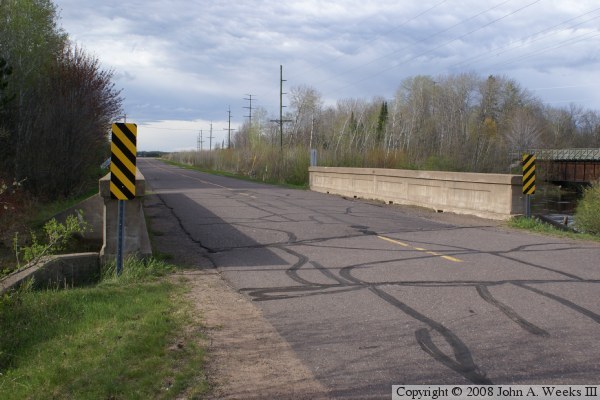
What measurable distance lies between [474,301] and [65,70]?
1048 inches

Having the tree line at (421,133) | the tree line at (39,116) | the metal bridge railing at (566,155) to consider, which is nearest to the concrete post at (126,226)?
the tree line at (39,116)

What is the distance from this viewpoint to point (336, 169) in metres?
28.8

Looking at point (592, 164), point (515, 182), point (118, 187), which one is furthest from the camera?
point (592, 164)

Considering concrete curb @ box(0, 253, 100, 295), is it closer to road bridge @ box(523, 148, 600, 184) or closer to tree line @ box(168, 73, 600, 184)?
tree line @ box(168, 73, 600, 184)

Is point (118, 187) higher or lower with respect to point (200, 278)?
higher

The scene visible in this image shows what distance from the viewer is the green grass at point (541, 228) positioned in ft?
43.8

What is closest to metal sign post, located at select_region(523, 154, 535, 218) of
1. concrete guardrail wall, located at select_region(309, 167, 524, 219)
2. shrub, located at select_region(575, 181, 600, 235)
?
concrete guardrail wall, located at select_region(309, 167, 524, 219)

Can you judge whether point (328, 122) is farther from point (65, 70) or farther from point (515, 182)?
point (515, 182)

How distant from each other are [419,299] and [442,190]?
1279cm

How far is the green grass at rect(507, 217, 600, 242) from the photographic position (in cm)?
1336

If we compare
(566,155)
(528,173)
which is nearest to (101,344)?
(528,173)

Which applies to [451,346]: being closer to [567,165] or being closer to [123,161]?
[123,161]

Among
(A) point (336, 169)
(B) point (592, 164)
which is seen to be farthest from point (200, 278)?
(B) point (592, 164)

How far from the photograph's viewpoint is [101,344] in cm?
541
